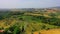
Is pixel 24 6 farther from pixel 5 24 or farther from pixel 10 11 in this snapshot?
pixel 5 24

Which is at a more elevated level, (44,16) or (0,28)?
(44,16)

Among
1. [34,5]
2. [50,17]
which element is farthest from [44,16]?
[34,5]

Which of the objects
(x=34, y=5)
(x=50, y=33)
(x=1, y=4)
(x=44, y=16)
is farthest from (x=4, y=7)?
(x=50, y=33)

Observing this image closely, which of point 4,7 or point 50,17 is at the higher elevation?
point 4,7

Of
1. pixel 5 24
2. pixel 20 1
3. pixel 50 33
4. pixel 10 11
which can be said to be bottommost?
pixel 50 33

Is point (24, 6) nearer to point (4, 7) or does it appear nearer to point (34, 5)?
point (34, 5)

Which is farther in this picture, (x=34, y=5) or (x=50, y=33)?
(x=34, y=5)
